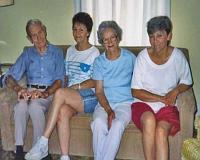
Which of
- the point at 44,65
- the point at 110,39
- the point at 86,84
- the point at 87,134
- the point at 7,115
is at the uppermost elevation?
the point at 110,39

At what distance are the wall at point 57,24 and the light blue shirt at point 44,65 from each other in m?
0.90

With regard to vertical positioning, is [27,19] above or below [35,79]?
above

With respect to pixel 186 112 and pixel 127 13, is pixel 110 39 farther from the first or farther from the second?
pixel 127 13

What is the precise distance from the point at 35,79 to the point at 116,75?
2.29ft

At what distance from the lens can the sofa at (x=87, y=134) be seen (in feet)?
7.98

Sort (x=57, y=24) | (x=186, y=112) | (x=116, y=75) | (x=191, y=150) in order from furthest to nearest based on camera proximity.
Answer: (x=57, y=24), (x=116, y=75), (x=186, y=112), (x=191, y=150)

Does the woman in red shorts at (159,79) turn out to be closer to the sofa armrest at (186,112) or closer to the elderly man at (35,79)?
the sofa armrest at (186,112)

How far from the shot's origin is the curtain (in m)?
3.41

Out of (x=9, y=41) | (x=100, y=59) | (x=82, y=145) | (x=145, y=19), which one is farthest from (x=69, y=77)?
(x=9, y=41)

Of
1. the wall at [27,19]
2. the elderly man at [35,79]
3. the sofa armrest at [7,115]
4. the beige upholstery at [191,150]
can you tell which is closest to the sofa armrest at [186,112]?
the beige upholstery at [191,150]

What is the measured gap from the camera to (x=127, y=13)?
3451 mm

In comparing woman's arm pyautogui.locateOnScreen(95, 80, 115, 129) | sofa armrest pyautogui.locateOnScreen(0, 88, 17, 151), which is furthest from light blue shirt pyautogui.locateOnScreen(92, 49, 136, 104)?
sofa armrest pyautogui.locateOnScreen(0, 88, 17, 151)

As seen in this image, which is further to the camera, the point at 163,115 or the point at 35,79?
the point at 35,79

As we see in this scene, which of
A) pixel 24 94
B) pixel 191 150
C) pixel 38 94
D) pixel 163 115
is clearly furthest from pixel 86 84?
pixel 191 150
